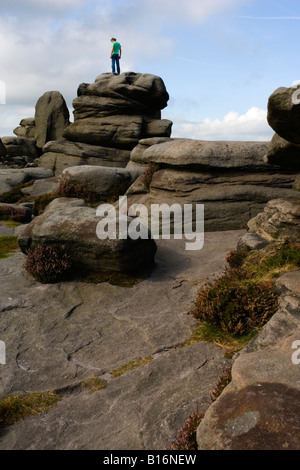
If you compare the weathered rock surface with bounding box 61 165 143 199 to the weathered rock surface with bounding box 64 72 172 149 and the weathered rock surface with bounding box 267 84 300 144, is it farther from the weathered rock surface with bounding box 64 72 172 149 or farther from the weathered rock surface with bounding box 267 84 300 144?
the weathered rock surface with bounding box 267 84 300 144

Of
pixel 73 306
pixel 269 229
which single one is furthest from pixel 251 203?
pixel 73 306

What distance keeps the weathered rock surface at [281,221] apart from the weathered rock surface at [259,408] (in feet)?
20.7

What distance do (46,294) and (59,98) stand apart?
41.3 metres

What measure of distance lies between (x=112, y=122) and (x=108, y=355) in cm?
3013

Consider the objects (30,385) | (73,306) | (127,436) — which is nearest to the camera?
(127,436)

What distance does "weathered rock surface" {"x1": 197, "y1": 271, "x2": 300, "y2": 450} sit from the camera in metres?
4.22

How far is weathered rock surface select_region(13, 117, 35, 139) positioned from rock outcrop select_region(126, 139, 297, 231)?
4222cm

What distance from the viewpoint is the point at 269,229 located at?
12656 millimetres

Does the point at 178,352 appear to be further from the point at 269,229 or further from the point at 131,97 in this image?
the point at 131,97

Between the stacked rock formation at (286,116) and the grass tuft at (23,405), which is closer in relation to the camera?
the grass tuft at (23,405)

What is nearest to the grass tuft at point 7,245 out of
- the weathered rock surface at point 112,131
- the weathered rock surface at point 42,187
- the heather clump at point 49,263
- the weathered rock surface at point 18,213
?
the heather clump at point 49,263

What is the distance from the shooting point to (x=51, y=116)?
155ft

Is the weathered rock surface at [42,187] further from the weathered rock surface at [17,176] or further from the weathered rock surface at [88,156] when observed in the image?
the weathered rock surface at [88,156]

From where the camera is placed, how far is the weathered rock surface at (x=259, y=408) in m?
4.22
